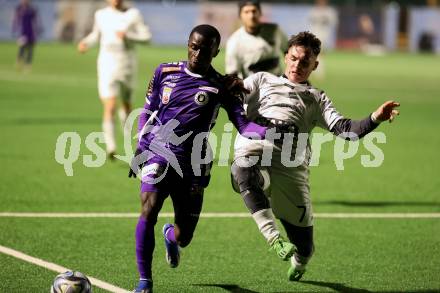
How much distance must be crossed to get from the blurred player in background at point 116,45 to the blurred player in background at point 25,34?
17.5 meters

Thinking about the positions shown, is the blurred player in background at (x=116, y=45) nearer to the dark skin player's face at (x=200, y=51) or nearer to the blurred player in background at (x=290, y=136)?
the blurred player in background at (x=290, y=136)

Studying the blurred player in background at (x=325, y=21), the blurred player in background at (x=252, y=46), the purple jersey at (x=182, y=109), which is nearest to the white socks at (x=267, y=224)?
the purple jersey at (x=182, y=109)

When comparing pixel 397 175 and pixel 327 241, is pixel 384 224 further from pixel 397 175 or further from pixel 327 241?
pixel 397 175

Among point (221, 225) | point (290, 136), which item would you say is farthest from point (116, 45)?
point (290, 136)

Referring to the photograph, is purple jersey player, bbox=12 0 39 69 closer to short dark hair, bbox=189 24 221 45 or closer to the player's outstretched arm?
short dark hair, bbox=189 24 221 45

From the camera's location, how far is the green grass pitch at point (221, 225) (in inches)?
313

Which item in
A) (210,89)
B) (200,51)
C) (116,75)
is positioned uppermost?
(200,51)

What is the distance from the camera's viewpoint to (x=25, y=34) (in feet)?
107

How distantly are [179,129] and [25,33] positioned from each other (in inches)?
1046

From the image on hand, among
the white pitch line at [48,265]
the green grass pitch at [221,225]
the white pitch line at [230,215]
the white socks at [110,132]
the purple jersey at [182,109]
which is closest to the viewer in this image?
the purple jersey at [182,109]

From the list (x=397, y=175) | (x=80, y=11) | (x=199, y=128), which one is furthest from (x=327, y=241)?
(x=80, y=11)

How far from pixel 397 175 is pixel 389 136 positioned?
476 centimetres

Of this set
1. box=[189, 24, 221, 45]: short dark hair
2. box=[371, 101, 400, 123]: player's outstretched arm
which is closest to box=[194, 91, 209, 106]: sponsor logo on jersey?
box=[189, 24, 221, 45]: short dark hair

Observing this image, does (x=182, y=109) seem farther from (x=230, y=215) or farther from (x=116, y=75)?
(x=116, y=75)
